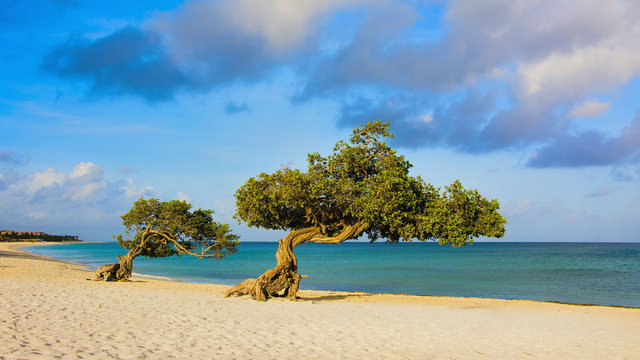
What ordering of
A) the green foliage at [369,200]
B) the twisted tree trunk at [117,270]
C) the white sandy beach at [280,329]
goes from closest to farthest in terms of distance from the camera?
the white sandy beach at [280,329], the green foliage at [369,200], the twisted tree trunk at [117,270]

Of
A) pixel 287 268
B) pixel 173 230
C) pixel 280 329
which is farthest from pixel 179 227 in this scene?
pixel 280 329

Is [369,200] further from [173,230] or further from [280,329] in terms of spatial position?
[173,230]

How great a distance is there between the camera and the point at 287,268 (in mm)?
21594

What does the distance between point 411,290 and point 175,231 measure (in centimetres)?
1962

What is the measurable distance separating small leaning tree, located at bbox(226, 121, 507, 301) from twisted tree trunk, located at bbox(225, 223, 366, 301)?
1.9 inches

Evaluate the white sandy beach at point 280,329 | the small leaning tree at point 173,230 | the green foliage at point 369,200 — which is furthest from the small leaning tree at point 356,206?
the small leaning tree at point 173,230

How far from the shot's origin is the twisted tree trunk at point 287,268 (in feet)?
69.5

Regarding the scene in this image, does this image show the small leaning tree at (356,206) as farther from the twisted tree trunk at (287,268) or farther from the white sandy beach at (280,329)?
the white sandy beach at (280,329)

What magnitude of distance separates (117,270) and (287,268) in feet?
46.9

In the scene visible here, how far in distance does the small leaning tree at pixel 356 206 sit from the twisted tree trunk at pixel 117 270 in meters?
11.8

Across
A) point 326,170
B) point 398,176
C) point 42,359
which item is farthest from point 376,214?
point 42,359

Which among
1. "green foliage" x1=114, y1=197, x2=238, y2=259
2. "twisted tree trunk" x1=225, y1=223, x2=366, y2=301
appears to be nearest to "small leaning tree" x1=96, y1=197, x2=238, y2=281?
"green foliage" x1=114, y1=197, x2=238, y2=259

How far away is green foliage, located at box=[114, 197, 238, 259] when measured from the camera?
28969mm

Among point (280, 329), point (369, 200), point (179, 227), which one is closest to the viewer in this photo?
point (280, 329)
